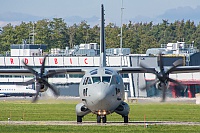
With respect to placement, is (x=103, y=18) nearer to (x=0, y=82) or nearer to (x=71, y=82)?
(x=71, y=82)

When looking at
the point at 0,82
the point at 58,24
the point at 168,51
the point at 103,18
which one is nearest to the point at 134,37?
the point at 58,24

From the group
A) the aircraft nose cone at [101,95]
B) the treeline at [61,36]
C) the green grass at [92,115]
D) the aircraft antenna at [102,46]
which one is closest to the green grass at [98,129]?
the aircraft nose cone at [101,95]

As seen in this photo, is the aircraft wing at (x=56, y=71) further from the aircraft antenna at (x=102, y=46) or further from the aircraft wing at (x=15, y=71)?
the aircraft antenna at (x=102, y=46)

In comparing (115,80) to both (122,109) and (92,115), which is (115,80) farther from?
(92,115)

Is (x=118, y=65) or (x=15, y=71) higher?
(x=15, y=71)

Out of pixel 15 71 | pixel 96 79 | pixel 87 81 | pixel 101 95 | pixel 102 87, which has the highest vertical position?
pixel 15 71

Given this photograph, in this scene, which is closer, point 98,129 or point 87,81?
point 98,129

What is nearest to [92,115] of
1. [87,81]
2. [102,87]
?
[87,81]

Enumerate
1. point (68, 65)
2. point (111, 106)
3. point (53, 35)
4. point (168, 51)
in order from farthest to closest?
1. point (53, 35)
2. point (168, 51)
3. point (68, 65)
4. point (111, 106)

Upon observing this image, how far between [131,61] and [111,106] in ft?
236

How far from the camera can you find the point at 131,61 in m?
111

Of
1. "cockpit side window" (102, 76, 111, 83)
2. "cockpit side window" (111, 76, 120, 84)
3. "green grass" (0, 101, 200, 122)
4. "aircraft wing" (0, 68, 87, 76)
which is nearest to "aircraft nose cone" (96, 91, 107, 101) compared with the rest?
"cockpit side window" (102, 76, 111, 83)

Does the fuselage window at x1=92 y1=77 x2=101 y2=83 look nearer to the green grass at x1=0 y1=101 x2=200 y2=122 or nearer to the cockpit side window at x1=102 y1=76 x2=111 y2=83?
the cockpit side window at x1=102 y1=76 x2=111 y2=83

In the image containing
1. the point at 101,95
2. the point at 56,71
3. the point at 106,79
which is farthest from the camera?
the point at 56,71
